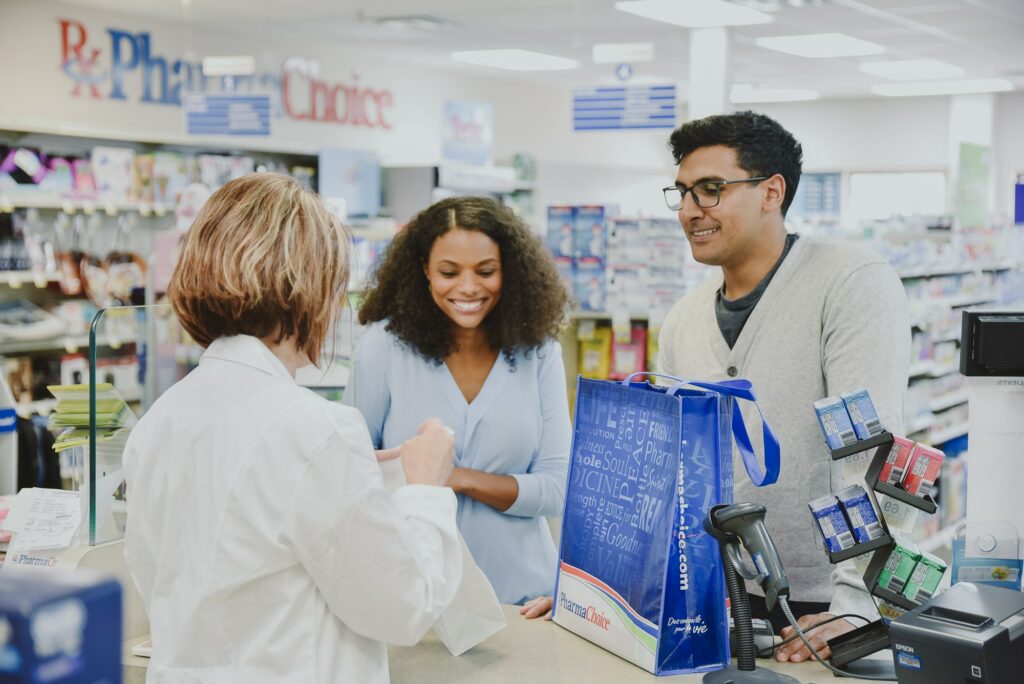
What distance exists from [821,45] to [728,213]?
358 inches

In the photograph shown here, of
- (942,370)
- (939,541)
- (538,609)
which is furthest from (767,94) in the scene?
(538,609)

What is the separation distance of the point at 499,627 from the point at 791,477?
68 centimetres

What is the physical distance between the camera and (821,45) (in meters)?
10.6

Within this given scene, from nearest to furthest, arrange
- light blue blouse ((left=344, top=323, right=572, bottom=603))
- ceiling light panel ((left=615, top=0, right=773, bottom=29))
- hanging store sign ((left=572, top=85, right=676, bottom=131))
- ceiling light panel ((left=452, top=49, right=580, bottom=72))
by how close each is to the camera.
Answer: light blue blouse ((left=344, top=323, right=572, bottom=603)), hanging store sign ((left=572, top=85, right=676, bottom=131)), ceiling light panel ((left=615, top=0, right=773, bottom=29)), ceiling light panel ((left=452, top=49, right=580, bottom=72))

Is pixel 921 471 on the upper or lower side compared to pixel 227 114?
lower

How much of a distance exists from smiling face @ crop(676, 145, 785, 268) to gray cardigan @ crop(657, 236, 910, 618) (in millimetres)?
104

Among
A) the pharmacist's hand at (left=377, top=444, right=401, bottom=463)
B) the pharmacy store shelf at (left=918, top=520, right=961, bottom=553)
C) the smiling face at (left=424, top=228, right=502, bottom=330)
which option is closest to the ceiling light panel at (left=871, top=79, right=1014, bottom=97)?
the pharmacy store shelf at (left=918, top=520, right=961, bottom=553)

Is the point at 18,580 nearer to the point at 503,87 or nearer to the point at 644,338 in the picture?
the point at 644,338

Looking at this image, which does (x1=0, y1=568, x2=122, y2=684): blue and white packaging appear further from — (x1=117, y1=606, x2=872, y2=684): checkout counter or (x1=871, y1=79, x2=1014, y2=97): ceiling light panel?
(x1=871, y1=79, x2=1014, y2=97): ceiling light panel

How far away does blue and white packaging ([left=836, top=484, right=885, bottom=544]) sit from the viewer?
1688 mm

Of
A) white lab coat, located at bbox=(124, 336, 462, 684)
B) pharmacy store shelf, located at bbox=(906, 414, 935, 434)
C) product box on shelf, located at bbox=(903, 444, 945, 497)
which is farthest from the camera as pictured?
pharmacy store shelf, located at bbox=(906, 414, 935, 434)

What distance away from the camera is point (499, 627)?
6.26 feet

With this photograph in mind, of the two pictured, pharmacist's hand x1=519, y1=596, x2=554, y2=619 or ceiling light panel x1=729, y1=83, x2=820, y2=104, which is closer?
pharmacist's hand x1=519, y1=596, x2=554, y2=619

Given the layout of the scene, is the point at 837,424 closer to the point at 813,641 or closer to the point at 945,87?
the point at 813,641
